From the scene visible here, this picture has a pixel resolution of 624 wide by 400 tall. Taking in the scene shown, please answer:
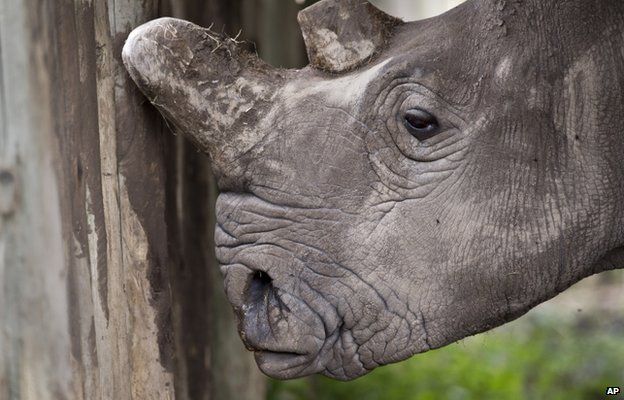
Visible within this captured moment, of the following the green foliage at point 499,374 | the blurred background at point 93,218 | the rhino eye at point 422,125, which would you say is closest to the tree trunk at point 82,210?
the blurred background at point 93,218

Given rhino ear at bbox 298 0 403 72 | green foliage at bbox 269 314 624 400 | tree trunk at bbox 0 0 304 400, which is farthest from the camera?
green foliage at bbox 269 314 624 400

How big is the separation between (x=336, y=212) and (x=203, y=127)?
0.51 meters

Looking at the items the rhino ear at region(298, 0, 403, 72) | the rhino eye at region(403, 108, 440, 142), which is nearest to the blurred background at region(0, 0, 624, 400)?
the rhino ear at region(298, 0, 403, 72)

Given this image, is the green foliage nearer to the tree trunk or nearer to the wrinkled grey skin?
the tree trunk

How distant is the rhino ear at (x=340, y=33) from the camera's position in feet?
12.1

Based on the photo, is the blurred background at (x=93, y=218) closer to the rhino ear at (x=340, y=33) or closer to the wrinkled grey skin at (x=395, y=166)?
the wrinkled grey skin at (x=395, y=166)

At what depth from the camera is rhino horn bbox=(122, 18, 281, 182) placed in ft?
11.8

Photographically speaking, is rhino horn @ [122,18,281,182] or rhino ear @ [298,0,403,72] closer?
rhino horn @ [122,18,281,182]

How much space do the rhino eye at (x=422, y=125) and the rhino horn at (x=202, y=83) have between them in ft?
1.51

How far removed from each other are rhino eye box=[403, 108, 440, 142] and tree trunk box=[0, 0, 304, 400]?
0.88m

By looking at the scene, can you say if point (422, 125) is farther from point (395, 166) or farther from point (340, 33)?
point (340, 33)

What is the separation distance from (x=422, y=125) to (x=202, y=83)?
728mm

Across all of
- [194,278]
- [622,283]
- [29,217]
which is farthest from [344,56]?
[622,283]

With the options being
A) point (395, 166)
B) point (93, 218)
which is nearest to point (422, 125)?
point (395, 166)
